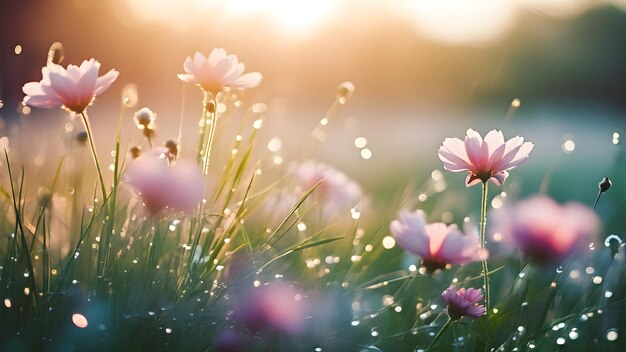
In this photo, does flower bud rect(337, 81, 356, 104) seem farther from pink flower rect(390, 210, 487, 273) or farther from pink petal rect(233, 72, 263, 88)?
pink flower rect(390, 210, 487, 273)

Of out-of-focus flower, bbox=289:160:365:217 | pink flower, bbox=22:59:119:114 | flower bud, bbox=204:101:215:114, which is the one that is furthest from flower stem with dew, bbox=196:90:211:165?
out-of-focus flower, bbox=289:160:365:217

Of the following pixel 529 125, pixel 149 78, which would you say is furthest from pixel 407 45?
pixel 149 78

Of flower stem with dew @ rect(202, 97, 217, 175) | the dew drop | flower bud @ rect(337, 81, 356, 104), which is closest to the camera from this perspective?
the dew drop

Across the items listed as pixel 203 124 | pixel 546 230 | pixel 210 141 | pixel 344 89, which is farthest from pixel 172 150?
pixel 546 230

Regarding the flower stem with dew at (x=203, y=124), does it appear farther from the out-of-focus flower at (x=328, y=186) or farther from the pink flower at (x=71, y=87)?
the out-of-focus flower at (x=328, y=186)

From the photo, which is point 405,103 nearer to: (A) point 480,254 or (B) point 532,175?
(B) point 532,175

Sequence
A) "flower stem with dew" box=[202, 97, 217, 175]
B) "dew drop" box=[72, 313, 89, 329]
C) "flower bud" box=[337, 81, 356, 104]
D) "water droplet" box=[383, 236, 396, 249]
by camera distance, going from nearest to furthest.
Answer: "dew drop" box=[72, 313, 89, 329] → "flower stem with dew" box=[202, 97, 217, 175] → "flower bud" box=[337, 81, 356, 104] → "water droplet" box=[383, 236, 396, 249]

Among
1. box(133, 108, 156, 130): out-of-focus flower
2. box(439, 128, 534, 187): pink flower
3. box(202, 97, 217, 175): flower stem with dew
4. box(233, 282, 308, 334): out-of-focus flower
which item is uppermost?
box(133, 108, 156, 130): out-of-focus flower

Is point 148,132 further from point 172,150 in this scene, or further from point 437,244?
point 437,244
